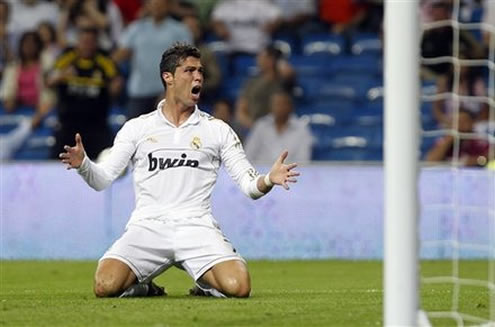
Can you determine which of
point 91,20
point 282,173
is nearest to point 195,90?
point 282,173

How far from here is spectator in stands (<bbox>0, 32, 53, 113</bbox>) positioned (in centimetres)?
1970

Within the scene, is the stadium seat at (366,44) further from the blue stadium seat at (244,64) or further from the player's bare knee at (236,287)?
the player's bare knee at (236,287)

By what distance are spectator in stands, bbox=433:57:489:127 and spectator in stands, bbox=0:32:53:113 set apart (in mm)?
5438

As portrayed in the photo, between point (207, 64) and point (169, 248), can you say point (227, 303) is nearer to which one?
point (169, 248)

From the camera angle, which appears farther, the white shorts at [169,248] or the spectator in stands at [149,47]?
the spectator in stands at [149,47]

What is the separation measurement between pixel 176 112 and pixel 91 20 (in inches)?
381

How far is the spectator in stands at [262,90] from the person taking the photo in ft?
62.4

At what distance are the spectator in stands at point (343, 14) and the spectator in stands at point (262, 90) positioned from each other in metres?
1.70

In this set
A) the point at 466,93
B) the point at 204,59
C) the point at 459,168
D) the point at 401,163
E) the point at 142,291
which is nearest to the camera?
the point at 401,163

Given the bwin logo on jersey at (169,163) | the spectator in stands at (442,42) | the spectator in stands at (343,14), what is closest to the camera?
the bwin logo on jersey at (169,163)

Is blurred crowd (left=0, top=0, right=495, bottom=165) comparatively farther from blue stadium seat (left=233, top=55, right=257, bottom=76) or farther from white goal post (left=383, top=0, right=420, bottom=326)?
white goal post (left=383, top=0, right=420, bottom=326)

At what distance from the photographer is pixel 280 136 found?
1839 cm

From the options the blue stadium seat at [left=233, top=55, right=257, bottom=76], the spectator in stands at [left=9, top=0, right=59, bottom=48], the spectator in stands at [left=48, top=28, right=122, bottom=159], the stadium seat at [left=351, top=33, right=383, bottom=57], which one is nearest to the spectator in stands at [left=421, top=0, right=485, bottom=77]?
the stadium seat at [left=351, top=33, right=383, bottom=57]

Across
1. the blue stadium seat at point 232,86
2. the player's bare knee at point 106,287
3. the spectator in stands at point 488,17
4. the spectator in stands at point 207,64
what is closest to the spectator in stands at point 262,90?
the spectator in stands at point 207,64
